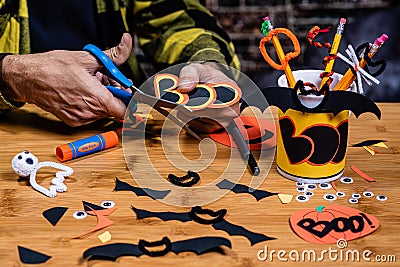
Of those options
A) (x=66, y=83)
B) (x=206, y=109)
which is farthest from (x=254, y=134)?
(x=66, y=83)

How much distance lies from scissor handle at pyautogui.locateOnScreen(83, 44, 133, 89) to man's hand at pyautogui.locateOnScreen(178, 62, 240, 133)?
0.09 m

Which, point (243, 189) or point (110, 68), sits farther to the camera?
point (110, 68)

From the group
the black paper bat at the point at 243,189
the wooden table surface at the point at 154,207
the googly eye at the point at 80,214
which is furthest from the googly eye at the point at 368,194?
the googly eye at the point at 80,214

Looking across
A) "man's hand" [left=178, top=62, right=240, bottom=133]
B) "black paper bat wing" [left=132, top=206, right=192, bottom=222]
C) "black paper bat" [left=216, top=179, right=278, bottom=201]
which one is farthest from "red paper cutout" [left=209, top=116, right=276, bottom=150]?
"black paper bat wing" [left=132, top=206, right=192, bottom=222]

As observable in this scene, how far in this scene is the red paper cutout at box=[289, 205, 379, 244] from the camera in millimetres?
673

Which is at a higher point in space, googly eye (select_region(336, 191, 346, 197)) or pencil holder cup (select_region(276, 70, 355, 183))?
pencil holder cup (select_region(276, 70, 355, 183))

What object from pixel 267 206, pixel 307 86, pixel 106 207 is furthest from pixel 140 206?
pixel 307 86

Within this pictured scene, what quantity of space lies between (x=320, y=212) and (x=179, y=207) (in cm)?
18

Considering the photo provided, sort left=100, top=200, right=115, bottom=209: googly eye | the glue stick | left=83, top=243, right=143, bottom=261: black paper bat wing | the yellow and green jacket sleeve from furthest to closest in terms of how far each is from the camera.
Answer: the yellow and green jacket sleeve, the glue stick, left=100, top=200, right=115, bottom=209: googly eye, left=83, top=243, right=143, bottom=261: black paper bat wing

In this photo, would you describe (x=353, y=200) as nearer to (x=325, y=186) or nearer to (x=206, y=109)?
(x=325, y=186)

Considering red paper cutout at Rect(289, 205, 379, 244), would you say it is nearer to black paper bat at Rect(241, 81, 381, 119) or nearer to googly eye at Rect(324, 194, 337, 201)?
googly eye at Rect(324, 194, 337, 201)

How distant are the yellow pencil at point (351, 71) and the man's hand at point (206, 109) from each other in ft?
0.64

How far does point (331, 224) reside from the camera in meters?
0.70

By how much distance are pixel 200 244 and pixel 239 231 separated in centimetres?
5
